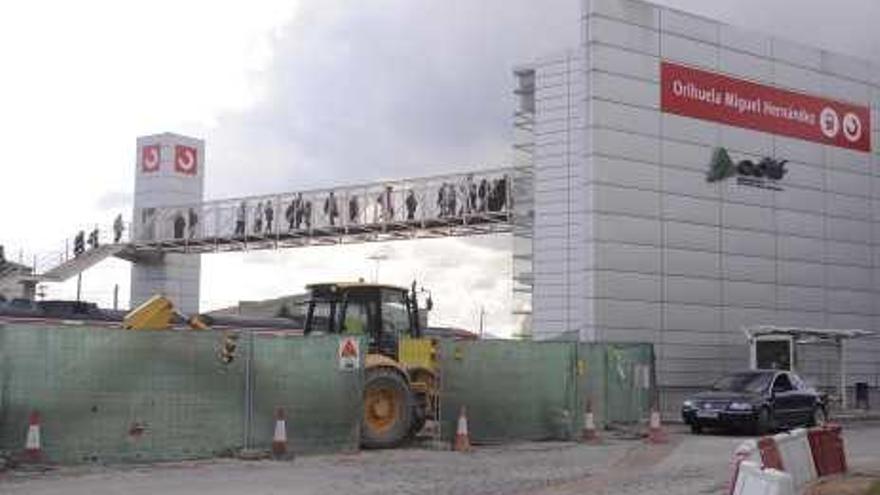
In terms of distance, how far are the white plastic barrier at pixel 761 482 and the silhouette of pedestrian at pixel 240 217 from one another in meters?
56.8

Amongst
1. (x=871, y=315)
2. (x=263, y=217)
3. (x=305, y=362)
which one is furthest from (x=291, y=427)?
(x=263, y=217)

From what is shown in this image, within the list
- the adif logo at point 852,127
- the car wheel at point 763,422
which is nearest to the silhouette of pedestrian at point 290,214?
the adif logo at point 852,127

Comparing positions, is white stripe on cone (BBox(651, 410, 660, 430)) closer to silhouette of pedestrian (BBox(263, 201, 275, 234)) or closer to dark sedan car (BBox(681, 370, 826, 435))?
dark sedan car (BBox(681, 370, 826, 435))

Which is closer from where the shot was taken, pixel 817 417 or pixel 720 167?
pixel 817 417

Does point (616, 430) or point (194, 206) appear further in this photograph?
point (194, 206)

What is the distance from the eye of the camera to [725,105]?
40.5 m

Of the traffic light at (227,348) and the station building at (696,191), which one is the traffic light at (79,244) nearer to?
the station building at (696,191)

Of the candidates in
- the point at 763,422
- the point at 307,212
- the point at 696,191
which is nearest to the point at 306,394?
the point at 763,422

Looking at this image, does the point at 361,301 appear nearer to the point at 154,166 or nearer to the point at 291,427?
the point at 291,427

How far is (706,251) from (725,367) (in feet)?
12.1

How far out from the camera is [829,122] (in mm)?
44000

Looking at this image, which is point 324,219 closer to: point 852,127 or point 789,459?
point 852,127

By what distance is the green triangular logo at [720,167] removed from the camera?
40.0 m

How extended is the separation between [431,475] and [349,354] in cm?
405
